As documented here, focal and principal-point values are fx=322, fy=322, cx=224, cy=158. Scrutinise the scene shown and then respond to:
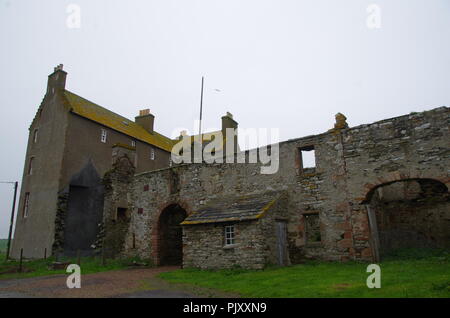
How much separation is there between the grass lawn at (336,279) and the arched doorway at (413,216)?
235 cm

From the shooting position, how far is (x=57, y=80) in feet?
80.7

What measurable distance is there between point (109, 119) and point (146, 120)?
5.95m

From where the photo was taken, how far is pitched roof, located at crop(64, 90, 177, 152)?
24109 mm

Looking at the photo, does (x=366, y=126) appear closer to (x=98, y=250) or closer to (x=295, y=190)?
(x=295, y=190)

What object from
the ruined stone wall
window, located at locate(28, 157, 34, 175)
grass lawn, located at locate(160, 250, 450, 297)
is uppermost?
window, located at locate(28, 157, 34, 175)

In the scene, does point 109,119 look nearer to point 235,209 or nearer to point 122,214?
point 122,214

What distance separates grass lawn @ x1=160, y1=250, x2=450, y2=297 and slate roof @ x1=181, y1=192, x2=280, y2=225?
80.2 inches

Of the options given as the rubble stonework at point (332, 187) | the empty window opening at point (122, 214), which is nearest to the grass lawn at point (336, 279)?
the rubble stonework at point (332, 187)

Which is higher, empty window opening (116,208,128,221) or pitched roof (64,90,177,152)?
pitched roof (64,90,177,152)

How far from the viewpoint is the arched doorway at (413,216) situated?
1495 cm

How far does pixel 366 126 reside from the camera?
42.9 ft

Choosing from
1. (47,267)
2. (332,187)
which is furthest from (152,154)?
(332,187)

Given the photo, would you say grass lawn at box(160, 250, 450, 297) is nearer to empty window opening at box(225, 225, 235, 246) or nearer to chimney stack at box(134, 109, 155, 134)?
empty window opening at box(225, 225, 235, 246)

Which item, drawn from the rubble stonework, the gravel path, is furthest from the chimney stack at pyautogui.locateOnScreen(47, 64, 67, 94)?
the gravel path
